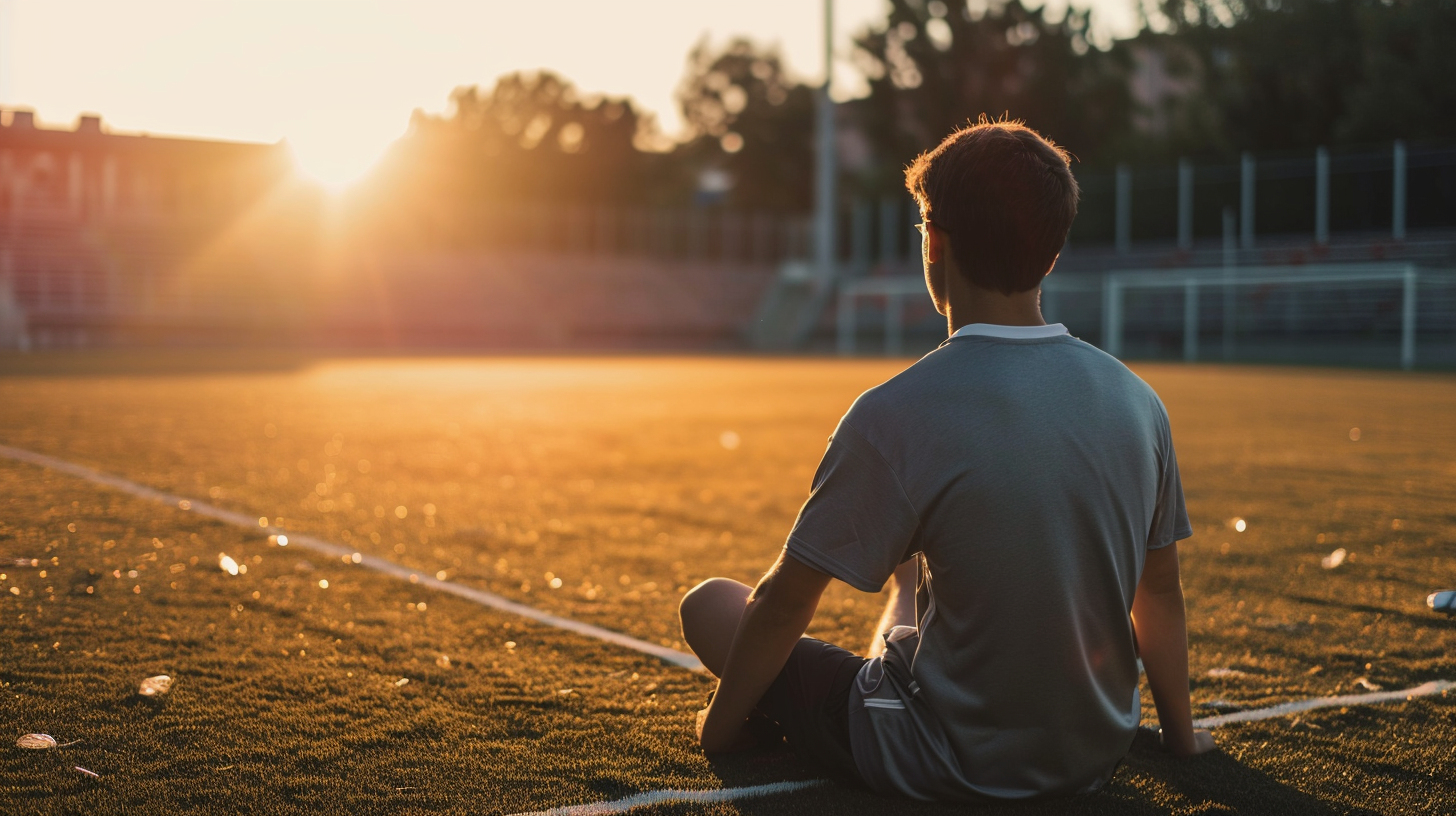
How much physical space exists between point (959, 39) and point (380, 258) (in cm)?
2233

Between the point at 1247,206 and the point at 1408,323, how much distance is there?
8748 millimetres

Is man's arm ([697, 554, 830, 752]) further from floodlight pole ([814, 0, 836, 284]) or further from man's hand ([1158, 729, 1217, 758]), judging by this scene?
floodlight pole ([814, 0, 836, 284])

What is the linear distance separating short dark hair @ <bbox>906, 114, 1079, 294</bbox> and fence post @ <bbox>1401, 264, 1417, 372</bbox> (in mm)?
23715

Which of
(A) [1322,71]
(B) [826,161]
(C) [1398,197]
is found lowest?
(C) [1398,197]

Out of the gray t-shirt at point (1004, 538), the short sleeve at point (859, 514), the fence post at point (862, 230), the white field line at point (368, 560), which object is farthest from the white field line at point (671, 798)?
the fence post at point (862, 230)

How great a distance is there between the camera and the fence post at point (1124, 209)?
114 ft

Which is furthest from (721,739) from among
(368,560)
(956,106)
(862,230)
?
(956,106)

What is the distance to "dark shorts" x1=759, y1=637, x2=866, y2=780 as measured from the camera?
230cm

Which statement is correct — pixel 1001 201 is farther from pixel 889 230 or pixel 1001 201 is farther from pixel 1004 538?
pixel 889 230

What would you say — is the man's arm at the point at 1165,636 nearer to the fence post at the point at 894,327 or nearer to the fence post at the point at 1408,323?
the fence post at the point at 1408,323

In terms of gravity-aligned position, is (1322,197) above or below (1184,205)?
below

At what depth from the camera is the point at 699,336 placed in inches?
1665

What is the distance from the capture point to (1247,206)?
31781mm

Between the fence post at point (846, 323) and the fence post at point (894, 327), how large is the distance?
1.08m
